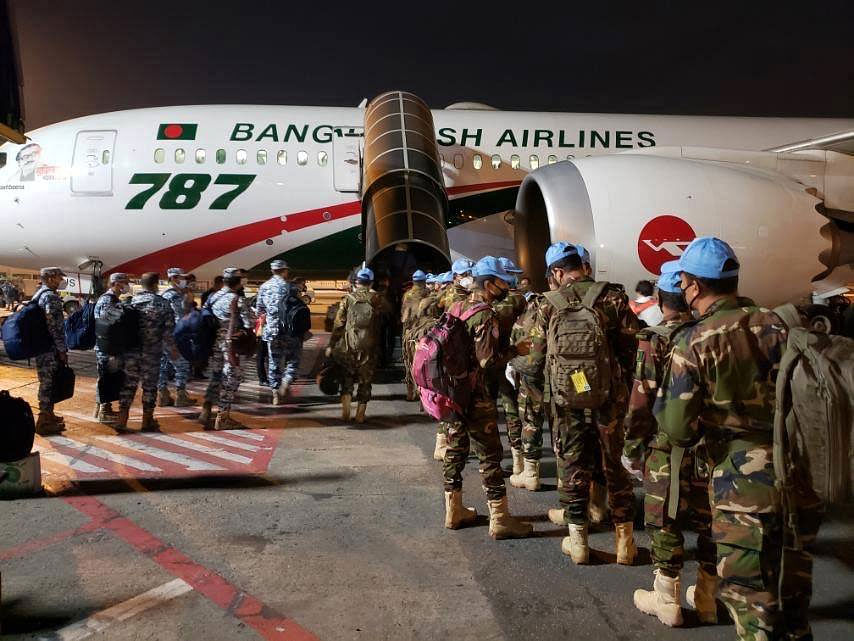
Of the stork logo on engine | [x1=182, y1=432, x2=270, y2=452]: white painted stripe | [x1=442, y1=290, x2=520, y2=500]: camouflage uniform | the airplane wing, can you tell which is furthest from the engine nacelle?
[x1=182, y1=432, x2=270, y2=452]: white painted stripe

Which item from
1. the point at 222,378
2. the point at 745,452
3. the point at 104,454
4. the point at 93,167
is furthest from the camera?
the point at 93,167

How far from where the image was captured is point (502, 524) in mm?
4289

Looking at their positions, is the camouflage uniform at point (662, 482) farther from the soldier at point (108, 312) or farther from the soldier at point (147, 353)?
the soldier at point (108, 312)

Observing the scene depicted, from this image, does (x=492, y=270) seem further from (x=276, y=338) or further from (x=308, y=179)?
(x=308, y=179)

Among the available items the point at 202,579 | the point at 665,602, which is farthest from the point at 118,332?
the point at 665,602

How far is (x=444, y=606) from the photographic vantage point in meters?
3.38

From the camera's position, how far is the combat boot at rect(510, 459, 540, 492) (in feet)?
17.6

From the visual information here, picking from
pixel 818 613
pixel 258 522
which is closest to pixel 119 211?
pixel 258 522

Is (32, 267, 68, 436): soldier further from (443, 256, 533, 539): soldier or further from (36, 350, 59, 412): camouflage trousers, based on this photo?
(443, 256, 533, 539): soldier

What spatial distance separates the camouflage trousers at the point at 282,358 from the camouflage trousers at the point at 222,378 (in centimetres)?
113

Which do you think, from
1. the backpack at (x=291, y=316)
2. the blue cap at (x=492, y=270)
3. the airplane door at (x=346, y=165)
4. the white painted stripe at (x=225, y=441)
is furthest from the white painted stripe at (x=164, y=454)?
the airplane door at (x=346, y=165)

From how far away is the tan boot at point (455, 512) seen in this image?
4398mm

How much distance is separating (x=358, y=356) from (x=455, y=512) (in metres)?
3.24

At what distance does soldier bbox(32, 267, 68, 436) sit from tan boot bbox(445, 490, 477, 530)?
463cm
